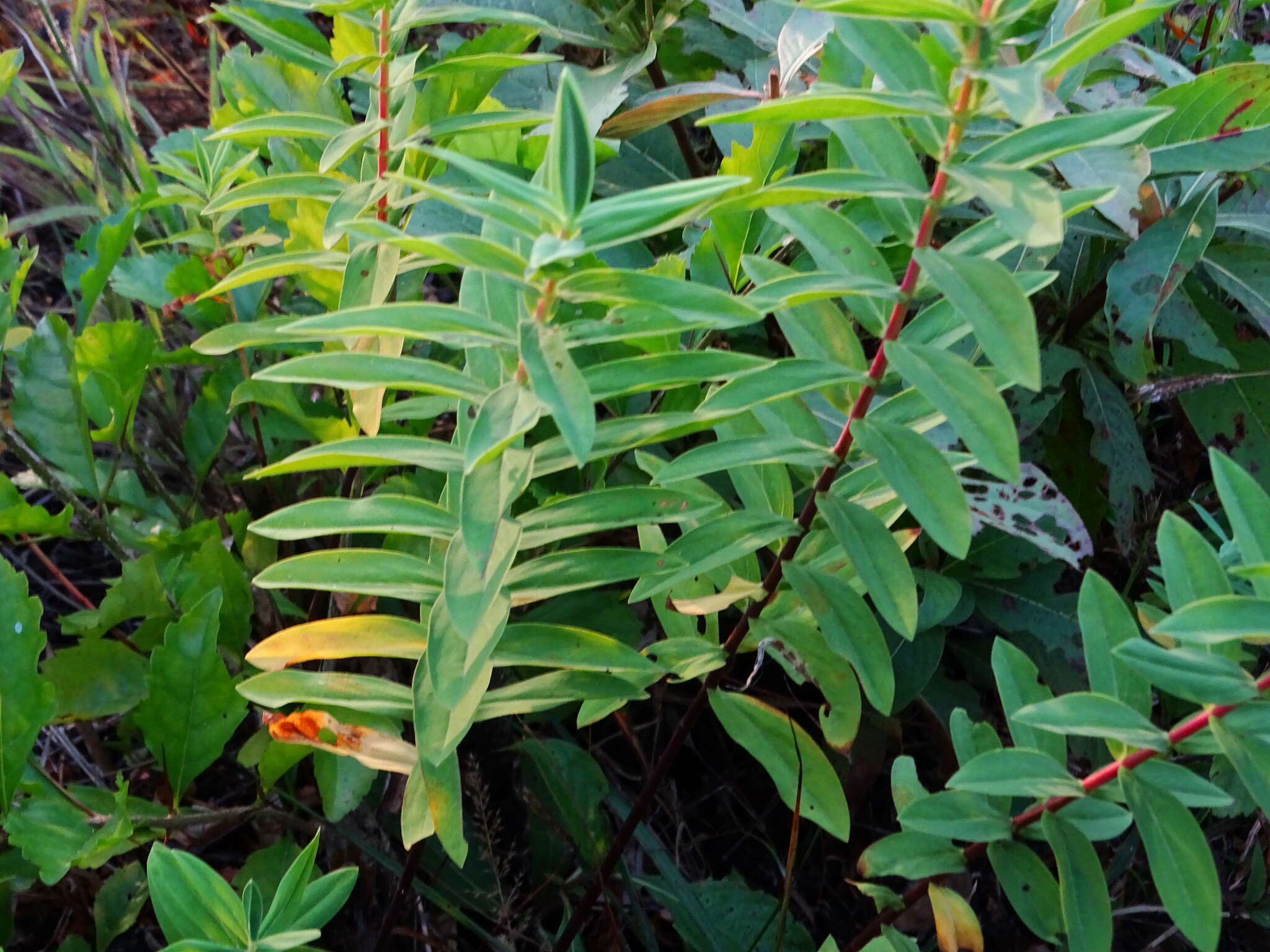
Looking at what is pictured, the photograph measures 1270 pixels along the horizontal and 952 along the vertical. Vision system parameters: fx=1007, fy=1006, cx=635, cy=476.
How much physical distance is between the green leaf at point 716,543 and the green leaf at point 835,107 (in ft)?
0.92

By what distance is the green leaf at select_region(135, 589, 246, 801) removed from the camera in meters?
0.90

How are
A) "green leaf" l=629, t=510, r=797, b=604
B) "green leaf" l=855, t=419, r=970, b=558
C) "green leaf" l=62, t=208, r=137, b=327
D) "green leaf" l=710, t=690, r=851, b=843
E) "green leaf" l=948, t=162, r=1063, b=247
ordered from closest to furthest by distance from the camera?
"green leaf" l=948, t=162, r=1063, b=247 < "green leaf" l=855, t=419, r=970, b=558 < "green leaf" l=629, t=510, r=797, b=604 < "green leaf" l=710, t=690, r=851, b=843 < "green leaf" l=62, t=208, r=137, b=327

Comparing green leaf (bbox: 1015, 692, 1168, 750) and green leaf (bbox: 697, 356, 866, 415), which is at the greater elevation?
green leaf (bbox: 697, 356, 866, 415)

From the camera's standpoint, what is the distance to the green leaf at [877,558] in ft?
2.14

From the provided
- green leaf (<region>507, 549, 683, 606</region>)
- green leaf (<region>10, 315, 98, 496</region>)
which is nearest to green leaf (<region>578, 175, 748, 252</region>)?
green leaf (<region>507, 549, 683, 606</region>)

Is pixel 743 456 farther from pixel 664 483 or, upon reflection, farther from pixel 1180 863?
pixel 1180 863

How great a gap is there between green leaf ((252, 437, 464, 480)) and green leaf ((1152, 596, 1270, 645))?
0.43 m

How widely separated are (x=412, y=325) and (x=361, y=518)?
0.52ft

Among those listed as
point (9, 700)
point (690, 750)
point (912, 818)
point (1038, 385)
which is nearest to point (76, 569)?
point (9, 700)

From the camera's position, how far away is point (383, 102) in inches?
33.9

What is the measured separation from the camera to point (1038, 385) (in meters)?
0.49

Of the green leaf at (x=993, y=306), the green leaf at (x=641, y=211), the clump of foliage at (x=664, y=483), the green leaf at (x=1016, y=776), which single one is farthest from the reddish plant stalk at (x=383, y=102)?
the green leaf at (x=1016, y=776)

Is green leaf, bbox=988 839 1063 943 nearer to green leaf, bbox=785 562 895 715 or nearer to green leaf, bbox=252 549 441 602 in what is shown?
green leaf, bbox=785 562 895 715

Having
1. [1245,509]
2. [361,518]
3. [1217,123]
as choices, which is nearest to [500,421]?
[361,518]
